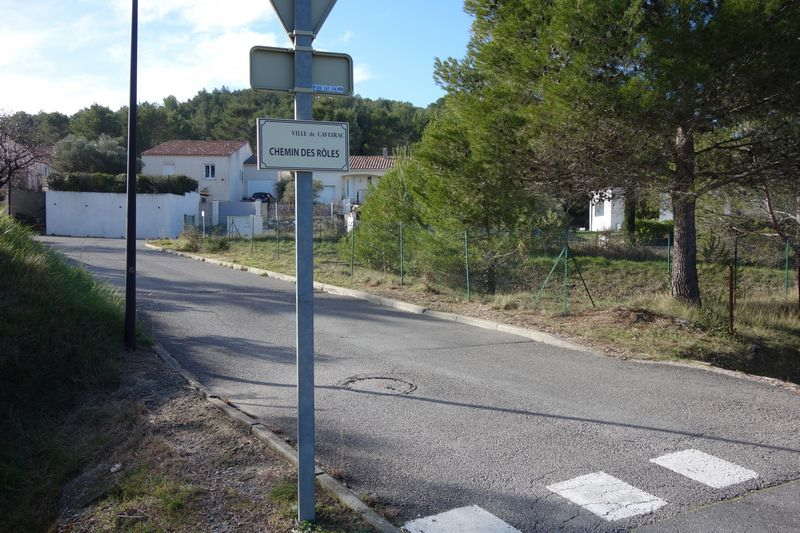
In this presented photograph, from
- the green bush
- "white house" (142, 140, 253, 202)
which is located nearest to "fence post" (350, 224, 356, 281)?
the green bush

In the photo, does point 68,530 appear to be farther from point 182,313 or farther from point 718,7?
point 718,7

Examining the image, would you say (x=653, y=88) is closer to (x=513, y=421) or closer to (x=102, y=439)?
(x=513, y=421)

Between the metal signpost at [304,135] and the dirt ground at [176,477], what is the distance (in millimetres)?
449

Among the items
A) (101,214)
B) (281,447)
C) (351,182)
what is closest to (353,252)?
(281,447)

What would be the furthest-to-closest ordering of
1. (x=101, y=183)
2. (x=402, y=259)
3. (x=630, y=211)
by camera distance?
1. (x=101, y=183)
2. (x=630, y=211)
3. (x=402, y=259)

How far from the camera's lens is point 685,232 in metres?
12.3

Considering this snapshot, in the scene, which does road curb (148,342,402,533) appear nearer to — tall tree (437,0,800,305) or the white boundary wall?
tall tree (437,0,800,305)

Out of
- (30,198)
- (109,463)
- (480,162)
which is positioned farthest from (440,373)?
(30,198)

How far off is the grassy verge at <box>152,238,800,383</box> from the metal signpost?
21.8 ft

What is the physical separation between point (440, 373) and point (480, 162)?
6240 mm

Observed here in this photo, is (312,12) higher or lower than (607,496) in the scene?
higher

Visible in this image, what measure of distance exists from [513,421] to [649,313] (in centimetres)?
622

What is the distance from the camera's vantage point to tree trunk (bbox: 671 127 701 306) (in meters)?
11.4

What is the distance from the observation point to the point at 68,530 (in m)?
4.99
